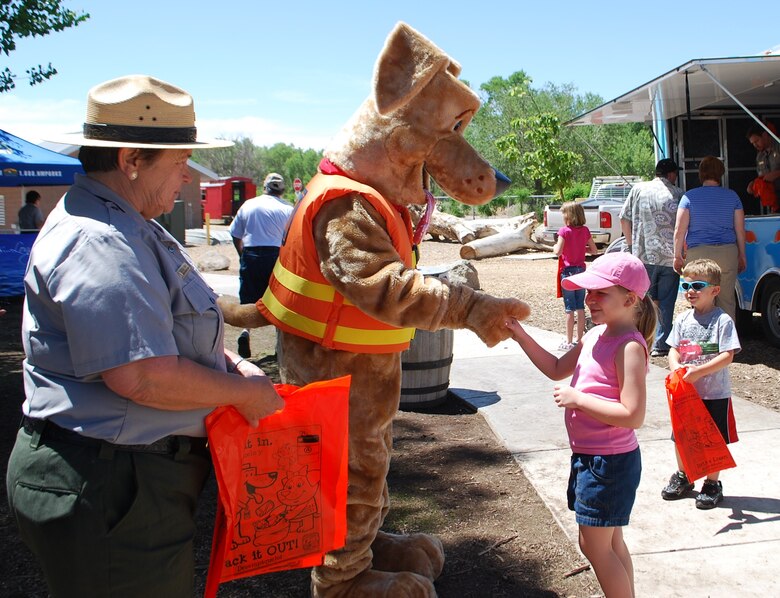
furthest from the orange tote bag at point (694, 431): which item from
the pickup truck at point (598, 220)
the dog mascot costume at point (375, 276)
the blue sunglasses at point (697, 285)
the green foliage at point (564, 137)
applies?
the green foliage at point (564, 137)

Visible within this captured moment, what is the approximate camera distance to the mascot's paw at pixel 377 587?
3053 mm

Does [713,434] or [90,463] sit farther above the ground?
[90,463]

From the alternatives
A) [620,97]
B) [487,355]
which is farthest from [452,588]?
[620,97]

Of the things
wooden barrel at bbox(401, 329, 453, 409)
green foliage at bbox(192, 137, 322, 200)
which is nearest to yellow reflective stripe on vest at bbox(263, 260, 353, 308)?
wooden barrel at bbox(401, 329, 453, 409)

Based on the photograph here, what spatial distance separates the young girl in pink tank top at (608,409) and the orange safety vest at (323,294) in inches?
21.6

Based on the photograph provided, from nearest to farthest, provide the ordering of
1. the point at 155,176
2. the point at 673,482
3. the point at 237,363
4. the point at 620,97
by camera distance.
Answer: the point at 155,176 < the point at 237,363 < the point at 673,482 < the point at 620,97

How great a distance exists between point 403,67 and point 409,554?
6.70 ft

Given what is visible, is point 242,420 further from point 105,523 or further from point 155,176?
point 155,176

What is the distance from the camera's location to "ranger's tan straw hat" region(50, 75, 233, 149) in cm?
211

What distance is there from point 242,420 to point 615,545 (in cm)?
163

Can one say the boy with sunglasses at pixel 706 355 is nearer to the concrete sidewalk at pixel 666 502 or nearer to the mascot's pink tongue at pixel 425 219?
the concrete sidewalk at pixel 666 502

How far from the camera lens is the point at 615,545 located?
3.03 metres

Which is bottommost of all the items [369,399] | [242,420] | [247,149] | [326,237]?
[369,399]

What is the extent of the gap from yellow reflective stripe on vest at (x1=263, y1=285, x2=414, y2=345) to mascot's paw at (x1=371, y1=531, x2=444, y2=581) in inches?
36.9
